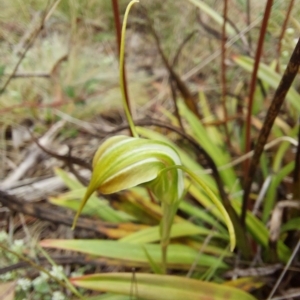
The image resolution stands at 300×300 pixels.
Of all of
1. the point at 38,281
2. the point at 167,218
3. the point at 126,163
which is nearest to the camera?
the point at 126,163

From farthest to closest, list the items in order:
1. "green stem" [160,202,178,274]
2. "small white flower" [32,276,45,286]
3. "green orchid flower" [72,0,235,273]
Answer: "small white flower" [32,276,45,286]
"green stem" [160,202,178,274]
"green orchid flower" [72,0,235,273]

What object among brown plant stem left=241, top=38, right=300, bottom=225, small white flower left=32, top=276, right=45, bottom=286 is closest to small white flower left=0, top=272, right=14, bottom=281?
small white flower left=32, top=276, right=45, bottom=286

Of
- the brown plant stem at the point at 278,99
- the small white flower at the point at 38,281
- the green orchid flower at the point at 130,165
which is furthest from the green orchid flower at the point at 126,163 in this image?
the small white flower at the point at 38,281

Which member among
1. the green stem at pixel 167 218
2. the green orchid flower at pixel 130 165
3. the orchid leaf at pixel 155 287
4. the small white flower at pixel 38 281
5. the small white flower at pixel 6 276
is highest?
the green orchid flower at pixel 130 165

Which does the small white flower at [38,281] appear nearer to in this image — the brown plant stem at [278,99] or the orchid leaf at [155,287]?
the orchid leaf at [155,287]

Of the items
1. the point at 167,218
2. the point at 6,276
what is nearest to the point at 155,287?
the point at 167,218

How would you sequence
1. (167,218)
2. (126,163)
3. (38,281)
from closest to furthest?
(126,163)
(167,218)
(38,281)

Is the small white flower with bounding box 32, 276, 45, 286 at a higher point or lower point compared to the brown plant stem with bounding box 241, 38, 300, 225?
lower

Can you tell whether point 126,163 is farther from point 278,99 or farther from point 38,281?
point 38,281

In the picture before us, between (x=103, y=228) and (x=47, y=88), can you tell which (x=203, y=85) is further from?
(x=103, y=228)

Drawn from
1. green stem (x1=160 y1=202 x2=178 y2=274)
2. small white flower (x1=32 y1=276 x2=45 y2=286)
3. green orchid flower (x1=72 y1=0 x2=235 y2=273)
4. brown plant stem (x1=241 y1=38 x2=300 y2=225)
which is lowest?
small white flower (x1=32 y1=276 x2=45 y2=286)

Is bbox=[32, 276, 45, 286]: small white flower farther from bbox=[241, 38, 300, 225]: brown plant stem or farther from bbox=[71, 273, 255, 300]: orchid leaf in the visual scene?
bbox=[241, 38, 300, 225]: brown plant stem
